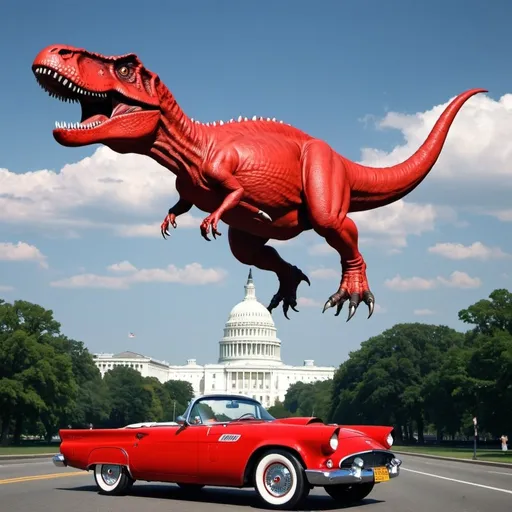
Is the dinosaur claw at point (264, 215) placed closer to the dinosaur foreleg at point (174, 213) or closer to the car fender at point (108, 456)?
the dinosaur foreleg at point (174, 213)

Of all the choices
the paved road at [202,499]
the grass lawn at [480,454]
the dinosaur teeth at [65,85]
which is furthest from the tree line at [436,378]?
the dinosaur teeth at [65,85]

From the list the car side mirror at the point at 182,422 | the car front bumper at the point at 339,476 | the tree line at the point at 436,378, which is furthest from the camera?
the tree line at the point at 436,378

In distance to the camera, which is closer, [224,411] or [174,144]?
[174,144]

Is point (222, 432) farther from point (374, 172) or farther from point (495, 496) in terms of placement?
point (495, 496)

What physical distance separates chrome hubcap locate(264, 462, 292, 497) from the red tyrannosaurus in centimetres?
194

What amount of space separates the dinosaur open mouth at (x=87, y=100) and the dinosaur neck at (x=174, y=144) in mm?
276

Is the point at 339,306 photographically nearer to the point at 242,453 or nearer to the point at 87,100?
the point at 242,453

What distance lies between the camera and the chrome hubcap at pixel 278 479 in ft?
32.8

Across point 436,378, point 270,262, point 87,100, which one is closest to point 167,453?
point 270,262

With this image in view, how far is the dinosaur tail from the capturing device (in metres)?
10.9

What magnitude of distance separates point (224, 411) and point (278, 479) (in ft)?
4.86

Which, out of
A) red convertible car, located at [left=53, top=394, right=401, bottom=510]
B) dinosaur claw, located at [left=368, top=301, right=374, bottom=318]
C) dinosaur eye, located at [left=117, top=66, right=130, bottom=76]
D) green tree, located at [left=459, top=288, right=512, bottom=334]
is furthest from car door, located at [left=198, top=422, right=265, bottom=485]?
green tree, located at [left=459, top=288, right=512, bottom=334]

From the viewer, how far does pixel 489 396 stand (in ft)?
195

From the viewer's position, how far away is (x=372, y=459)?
33.7ft
